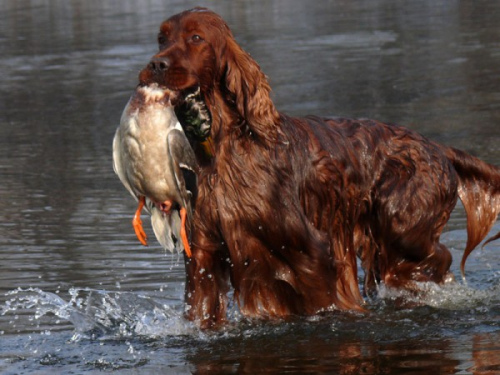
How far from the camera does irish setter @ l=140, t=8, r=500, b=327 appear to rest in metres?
5.77

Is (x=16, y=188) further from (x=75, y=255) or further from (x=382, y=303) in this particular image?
(x=382, y=303)

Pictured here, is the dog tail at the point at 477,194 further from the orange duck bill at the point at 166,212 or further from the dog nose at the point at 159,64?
the dog nose at the point at 159,64

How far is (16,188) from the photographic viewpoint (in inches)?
404

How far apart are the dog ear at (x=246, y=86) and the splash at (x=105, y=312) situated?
108cm

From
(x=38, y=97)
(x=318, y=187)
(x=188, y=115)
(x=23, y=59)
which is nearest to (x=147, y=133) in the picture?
(x=188, y=115)

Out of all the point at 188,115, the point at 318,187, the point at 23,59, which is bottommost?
the point at 23,59

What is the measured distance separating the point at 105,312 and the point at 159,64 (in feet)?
5.33

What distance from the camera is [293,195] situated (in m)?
6.06

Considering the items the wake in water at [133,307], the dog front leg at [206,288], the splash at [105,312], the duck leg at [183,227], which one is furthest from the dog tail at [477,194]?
the duck leg at [183,227]

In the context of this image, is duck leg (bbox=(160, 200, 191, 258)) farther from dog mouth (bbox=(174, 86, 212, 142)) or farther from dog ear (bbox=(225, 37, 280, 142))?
dog ear (bbox=(225, 37, 280, 142))

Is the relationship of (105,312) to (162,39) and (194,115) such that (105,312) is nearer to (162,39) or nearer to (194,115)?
(194,115)

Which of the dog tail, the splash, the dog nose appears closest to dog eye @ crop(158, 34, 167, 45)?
the dog nose

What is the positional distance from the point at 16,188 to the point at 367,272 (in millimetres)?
4157

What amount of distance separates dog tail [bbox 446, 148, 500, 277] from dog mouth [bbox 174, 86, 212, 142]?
5.68 feet
